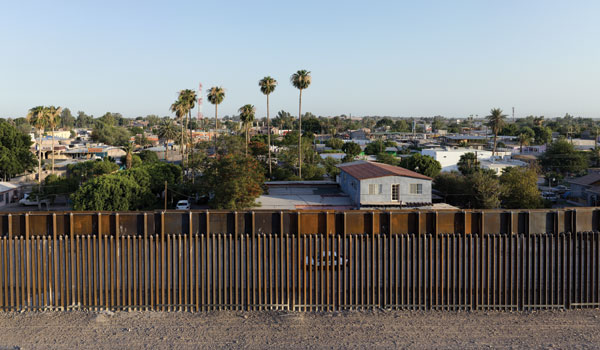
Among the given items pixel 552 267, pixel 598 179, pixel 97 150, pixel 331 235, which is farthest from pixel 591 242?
pixel 97 150

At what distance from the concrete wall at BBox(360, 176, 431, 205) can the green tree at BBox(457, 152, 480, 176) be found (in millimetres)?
21242

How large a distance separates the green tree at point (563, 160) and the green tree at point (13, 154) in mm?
74239

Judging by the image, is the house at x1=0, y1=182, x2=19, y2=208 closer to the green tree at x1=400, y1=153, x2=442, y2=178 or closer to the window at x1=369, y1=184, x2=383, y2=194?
the window at x1=369, y1=184, x2=383, y2=194

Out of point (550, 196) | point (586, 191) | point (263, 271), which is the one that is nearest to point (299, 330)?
point (263, 271)

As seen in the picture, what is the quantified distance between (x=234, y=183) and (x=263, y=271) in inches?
867

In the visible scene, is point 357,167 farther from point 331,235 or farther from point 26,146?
point 26,146

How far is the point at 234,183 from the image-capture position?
3559 centimetres

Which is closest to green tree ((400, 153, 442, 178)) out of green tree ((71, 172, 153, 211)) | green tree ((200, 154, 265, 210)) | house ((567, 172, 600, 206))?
house ((567, 172, 600, 206))

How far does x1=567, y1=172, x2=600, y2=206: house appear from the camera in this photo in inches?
1777

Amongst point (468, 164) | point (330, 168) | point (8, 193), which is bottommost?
point (8, 193)

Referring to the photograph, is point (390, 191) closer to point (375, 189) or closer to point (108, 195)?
point (375, 189)

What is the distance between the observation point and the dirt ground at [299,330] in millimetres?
11617

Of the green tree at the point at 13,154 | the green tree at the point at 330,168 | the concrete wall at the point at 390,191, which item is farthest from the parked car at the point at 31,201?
the green tree at the point at 330,168

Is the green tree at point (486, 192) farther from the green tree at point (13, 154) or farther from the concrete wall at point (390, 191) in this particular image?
the green tree at point (13, 154)
